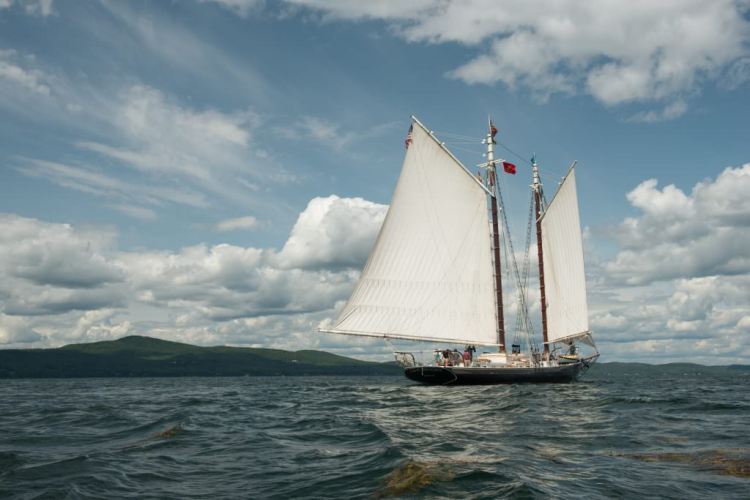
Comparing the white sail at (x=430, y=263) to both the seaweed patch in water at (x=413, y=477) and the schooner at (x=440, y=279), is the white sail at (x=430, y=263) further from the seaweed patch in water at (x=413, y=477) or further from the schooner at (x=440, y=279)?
the seaweed patch in water at (x=413, y=477)

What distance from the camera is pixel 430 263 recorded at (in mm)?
64562

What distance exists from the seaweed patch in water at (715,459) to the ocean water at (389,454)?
0.06 metres

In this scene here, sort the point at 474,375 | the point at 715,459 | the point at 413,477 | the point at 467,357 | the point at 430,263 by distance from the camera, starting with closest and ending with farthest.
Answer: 1. the point at 413,477
2. the point at 715,459
3. the point at 430,263
4. the point at 474,375
5. the point at 467,357

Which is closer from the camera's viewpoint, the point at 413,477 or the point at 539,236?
the point at 413,477

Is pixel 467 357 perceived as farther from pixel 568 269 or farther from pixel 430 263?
pixel 568 269

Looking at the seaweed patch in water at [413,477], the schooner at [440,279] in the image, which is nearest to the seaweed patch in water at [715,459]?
the seaweed patch in water at [413,477]

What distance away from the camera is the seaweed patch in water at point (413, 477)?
16.8 m

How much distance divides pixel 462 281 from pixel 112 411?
38.6m

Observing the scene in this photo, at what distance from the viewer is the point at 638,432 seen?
28.2 meters

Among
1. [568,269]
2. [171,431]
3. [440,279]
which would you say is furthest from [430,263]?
[171,431]

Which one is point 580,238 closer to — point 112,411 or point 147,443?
point 112,411

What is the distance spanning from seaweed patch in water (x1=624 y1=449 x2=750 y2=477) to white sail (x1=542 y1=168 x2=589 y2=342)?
58874 millimetres

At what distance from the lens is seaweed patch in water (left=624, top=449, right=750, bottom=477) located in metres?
19.2

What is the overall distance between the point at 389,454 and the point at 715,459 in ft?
39.2
